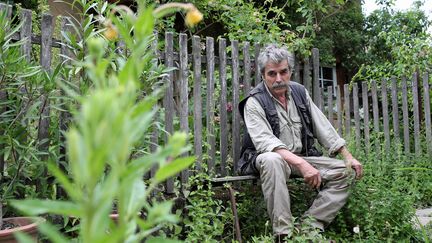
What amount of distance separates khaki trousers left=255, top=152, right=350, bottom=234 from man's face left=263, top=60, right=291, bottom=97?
604mm

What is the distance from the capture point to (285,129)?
13.1 ft

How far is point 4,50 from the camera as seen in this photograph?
8.68 feet

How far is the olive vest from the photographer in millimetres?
3938

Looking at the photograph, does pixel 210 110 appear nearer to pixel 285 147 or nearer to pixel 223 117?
pixel 223 117

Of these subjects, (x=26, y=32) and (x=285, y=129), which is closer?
(x=26, y=32)

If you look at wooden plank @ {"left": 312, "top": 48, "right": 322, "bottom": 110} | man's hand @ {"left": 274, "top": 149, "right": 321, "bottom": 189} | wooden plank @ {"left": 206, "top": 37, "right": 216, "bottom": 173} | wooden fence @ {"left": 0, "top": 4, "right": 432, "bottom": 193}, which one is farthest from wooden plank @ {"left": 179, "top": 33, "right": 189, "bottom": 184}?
wooden plank @ {"left": 312, "top": 48, "right": 322, "bottom": 110}

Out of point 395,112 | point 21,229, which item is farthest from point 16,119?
point 395,112

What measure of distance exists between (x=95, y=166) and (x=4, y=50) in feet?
8.20

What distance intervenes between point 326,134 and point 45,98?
88.4 inches

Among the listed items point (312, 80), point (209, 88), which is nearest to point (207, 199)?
point (209, 88)

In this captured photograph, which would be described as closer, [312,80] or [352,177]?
[352,177]

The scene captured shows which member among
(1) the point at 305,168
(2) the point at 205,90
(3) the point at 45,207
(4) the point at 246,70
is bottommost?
(1) the point at 305,168

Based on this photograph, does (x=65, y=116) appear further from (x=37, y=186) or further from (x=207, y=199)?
(x=207, y=199)

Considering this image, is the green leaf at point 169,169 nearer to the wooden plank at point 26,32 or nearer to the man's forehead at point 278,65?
the wooden plank at point 26,32
